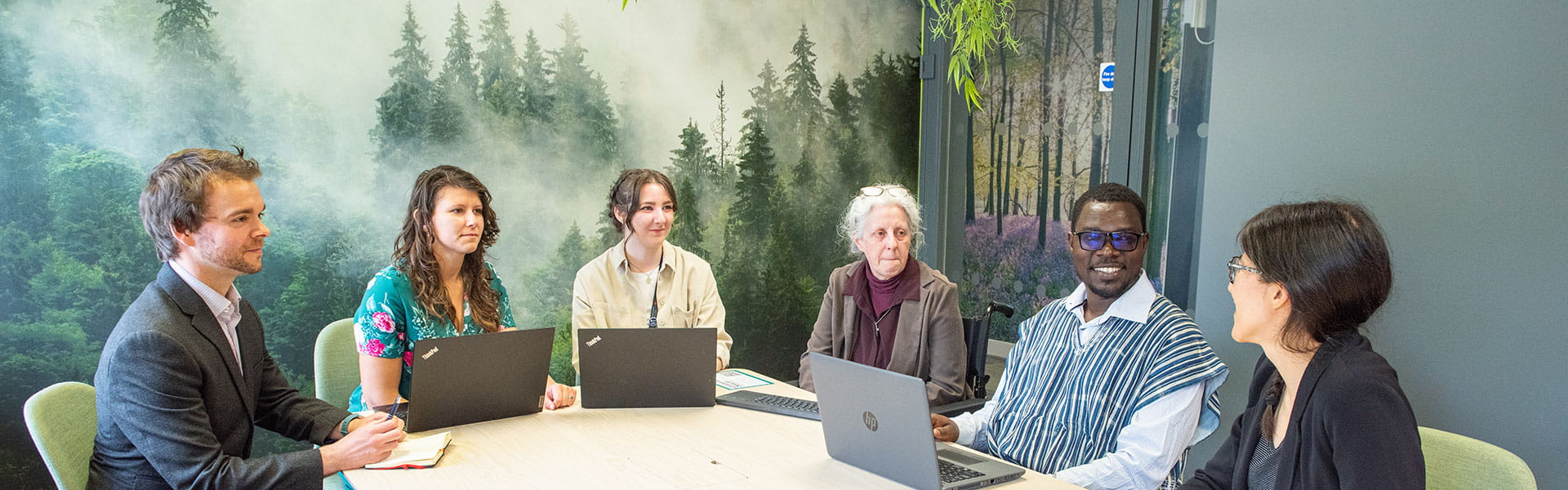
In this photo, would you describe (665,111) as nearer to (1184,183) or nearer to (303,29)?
(303,29)

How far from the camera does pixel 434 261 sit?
284 cm

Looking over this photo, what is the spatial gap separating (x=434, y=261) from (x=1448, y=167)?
2870 mm

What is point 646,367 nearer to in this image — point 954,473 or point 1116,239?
point 954,473

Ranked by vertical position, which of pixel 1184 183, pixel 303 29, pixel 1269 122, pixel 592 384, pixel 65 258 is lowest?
pixel 592 384

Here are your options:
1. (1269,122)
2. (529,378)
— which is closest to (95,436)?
(529,378)

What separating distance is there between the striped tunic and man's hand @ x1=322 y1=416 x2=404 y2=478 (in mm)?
1527

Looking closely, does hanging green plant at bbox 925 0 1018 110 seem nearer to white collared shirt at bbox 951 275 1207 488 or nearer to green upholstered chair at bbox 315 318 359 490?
white collared shirt at bbox 951 275 1207 488

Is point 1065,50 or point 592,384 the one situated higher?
point 1065,50

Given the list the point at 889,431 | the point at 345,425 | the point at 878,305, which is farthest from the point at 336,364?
the point at 889,431

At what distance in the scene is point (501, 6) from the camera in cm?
388

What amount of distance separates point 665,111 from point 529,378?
7.23 feet

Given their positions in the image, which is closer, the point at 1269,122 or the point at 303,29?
the point at 1269,122

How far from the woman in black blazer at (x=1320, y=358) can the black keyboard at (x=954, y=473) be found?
527 mm

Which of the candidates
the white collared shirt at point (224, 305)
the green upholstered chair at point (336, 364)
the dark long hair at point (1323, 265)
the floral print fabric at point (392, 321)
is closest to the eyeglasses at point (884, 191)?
the floral print fabric at point (392, 321)
